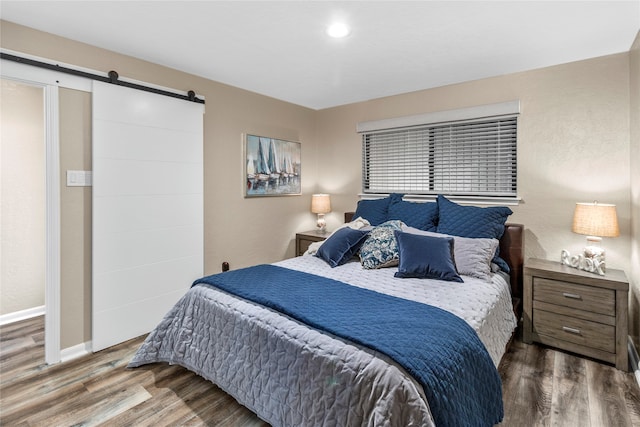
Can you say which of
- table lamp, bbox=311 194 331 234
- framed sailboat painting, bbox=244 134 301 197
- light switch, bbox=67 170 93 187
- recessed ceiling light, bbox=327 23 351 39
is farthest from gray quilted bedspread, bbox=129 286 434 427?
table lamp, bbox=311 194 331 234

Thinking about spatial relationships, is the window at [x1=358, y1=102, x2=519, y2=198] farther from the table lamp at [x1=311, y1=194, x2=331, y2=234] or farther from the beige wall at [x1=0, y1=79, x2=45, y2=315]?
the beige wall at [x1=0, y1=79, x2=45, y2=315]

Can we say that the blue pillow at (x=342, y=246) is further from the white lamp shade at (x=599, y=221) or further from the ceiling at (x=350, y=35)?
the white lamp shade at (x=599, y=221)

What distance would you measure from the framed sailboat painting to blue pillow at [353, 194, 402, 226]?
3.45 ft

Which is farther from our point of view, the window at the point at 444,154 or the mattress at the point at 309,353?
the window at the point at 444,154

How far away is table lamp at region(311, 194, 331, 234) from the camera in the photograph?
4.28m

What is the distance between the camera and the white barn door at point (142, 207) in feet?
8.46

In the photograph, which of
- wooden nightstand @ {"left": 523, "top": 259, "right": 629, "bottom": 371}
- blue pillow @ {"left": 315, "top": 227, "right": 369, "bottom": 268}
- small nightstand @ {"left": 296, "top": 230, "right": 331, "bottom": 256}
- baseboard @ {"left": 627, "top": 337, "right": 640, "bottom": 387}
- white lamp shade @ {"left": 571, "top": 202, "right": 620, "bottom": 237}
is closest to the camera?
baseboard @ {"left": 627, "top": 337, "right": 640, "bottom": 387}

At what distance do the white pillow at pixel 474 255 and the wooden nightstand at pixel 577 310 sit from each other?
0.43 meters

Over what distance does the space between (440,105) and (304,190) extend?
1958 mm

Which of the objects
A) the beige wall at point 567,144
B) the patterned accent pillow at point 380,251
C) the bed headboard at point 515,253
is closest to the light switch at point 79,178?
the patterned accent pillow at point 380,251

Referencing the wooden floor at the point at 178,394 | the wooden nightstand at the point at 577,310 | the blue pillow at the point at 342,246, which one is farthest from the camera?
the blue pillow at the point at 342,246

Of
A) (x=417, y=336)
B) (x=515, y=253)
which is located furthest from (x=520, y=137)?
(x=417, y=336)

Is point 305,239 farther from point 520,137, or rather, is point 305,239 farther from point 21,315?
point 21,315

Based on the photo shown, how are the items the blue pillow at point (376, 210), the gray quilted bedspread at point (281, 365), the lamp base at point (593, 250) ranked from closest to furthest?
the gray quilted bedspread at point (281, 365)
the lamp base at point (593, 250)
the blue pillow at point (376, 210)
